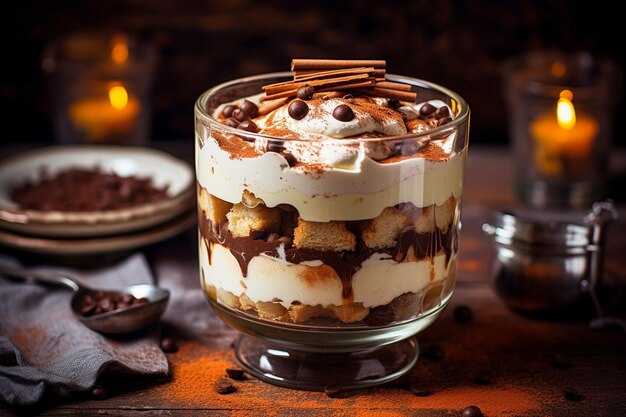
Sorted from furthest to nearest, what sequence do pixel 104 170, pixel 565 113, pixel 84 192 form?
pixel 565 113 → pixel 104 170 → pixel 84 192

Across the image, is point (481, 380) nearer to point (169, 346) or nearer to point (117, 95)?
point (169, 346)

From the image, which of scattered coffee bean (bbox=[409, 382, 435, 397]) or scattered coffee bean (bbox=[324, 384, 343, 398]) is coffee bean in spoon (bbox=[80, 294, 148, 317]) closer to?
scattered coffee bean (bbox=[324, 384, 343, 398])

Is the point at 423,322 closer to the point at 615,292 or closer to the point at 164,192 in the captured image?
the point at 615,292

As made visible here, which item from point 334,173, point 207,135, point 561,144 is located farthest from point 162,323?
point 561,144

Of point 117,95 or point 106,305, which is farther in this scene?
point 117,95

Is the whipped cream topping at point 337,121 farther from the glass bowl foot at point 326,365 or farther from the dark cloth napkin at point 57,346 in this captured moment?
the dark cloth napkin at point 57,346

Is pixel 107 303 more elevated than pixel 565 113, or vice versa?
pixel 565 113

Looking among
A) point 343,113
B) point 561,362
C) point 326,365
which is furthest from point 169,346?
point 561,362
